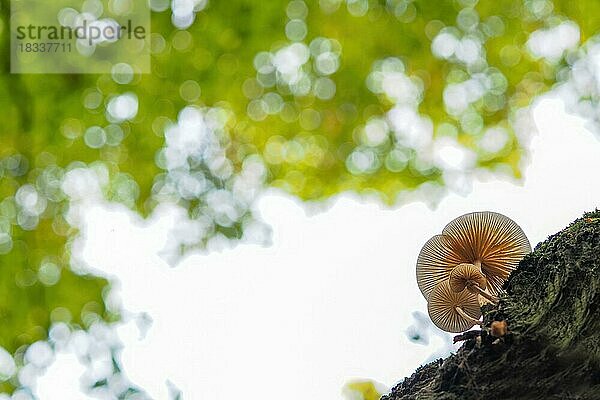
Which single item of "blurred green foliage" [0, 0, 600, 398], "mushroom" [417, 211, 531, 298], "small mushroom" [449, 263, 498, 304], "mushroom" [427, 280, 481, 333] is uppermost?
"blurred green foliage" [0, 0, 600, 398]

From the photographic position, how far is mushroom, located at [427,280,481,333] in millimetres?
1484

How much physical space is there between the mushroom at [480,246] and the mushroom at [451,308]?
0.07m

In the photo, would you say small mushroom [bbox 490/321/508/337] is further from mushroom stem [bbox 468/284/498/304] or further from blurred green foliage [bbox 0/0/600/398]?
blurred green foliage [bbox 0/0/600/398]

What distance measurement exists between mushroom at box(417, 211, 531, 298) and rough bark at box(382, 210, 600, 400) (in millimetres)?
520

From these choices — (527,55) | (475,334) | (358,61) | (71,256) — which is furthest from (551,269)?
(71,256)

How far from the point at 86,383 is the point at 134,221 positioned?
1.01 metres

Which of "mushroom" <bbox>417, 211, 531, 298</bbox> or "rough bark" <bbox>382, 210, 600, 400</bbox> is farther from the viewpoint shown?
"mushroom" <bbox>417, 211, 531, 298</bbox>

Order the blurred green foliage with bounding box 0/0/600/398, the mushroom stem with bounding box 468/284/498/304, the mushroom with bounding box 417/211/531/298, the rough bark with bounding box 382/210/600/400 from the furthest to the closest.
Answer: the blurred green foliage with bounding box 0/0/600/398
the mushroom with bounding box 417/211/531/298
the mushroom stem with bounding box 468/284/498/304
the rough bark with bounding box 382/210/600/400

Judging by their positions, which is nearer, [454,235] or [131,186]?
[454,235]

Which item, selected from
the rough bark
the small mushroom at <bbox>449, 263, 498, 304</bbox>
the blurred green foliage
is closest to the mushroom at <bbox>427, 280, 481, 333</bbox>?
the small mushroom at <bbox>449, 263, 498, 304</bbox>

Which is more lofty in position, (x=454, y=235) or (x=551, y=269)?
(x=454, y=235)

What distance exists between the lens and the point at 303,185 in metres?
3.86

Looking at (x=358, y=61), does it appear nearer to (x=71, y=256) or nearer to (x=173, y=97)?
(x=173, y=97)

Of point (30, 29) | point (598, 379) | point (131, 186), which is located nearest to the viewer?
point (598, 379)
